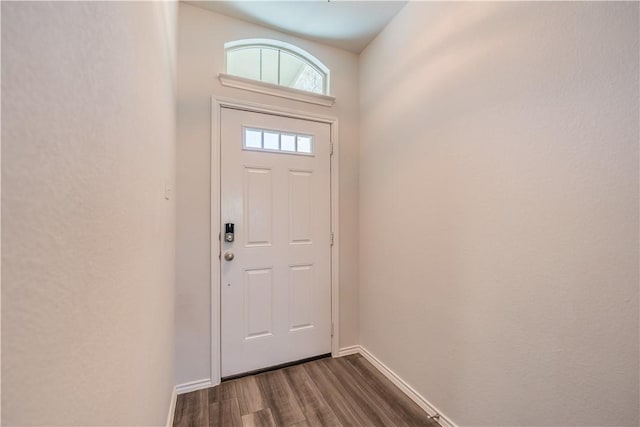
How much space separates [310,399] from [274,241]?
1.10m

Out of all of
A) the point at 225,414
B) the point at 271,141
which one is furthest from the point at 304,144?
the point at 225,414

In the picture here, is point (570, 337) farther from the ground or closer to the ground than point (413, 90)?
closer to the ground

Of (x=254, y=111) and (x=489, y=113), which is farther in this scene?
(x=254, y=111)

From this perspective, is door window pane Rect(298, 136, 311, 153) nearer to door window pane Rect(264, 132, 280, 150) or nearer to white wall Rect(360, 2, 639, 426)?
door window pane Rect(264, 132, 280, 150)

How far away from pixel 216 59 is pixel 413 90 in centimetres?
144

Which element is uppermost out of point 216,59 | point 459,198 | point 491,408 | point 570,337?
point 216,59

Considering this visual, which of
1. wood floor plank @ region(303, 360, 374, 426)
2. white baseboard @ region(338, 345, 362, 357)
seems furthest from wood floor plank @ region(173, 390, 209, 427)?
white baseboard @ region(338, 345, 362, 357)

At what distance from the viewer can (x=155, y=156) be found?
1.01 metres

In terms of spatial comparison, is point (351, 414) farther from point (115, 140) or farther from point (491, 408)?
point (115, 140)

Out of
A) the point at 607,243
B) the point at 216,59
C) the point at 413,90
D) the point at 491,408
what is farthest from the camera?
the point at 216,59

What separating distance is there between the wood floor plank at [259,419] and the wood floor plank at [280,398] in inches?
1.1

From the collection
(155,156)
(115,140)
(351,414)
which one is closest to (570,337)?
(351,414)

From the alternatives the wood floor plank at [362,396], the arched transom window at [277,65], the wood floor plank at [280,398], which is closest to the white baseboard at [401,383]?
the wood floor plank at [362,396]

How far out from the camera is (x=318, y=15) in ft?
6.16
